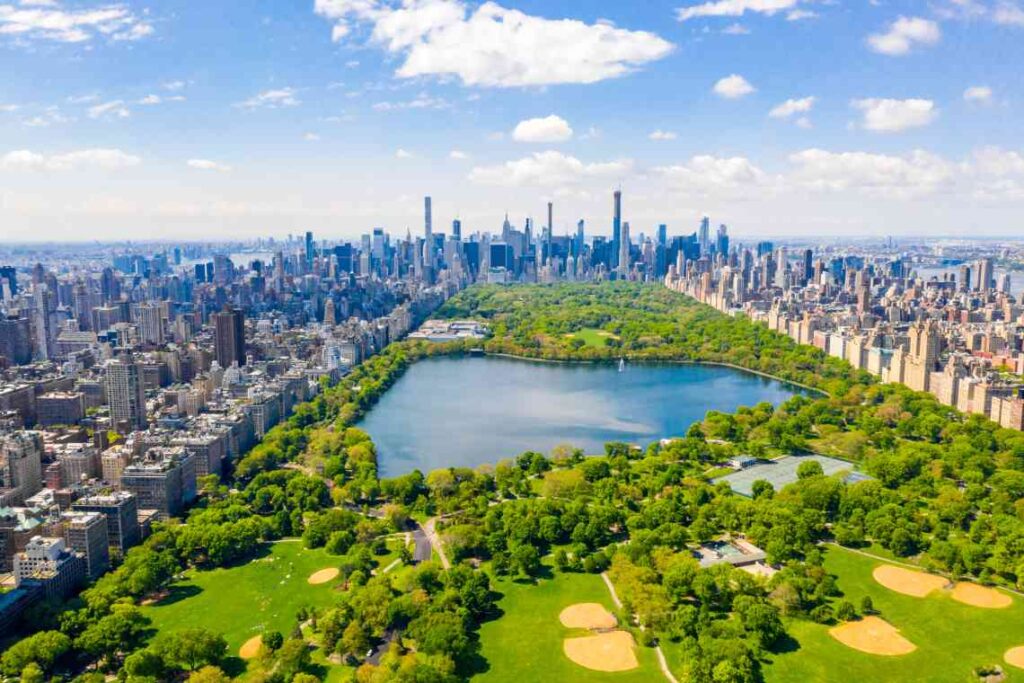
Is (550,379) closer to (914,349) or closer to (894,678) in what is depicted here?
(914,349)

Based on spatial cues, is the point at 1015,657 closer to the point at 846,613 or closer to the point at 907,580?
the point at 846,613

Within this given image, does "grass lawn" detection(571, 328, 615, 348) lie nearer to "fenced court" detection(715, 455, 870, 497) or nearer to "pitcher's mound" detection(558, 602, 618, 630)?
"fenced court" detection(715, 455, 870, 497)

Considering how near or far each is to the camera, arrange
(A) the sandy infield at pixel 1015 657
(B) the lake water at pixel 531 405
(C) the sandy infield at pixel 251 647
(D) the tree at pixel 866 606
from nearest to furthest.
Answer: (A) the sandy infield at pixel 1015 657 < (C) the sandy infield at pixel 251 647 < (D) the tree at pixel 866 606 < (B) the lake water at pixel 531 405

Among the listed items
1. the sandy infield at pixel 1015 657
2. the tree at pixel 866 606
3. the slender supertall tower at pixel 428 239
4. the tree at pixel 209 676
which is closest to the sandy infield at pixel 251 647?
the tree at pixel 209 676

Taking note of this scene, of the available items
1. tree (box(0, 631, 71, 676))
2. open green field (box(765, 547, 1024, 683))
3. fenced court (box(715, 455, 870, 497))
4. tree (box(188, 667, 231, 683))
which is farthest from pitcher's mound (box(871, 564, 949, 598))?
tree (box(0, 631, 71, 676))

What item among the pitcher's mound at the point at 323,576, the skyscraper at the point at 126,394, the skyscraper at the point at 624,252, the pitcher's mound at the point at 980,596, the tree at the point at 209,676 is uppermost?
the skyscraper at the point at 624,252

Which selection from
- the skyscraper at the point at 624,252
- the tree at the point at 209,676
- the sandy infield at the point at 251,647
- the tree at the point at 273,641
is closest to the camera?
the tree at the point at 209,676

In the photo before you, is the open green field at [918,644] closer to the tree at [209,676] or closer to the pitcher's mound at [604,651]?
the pitcher's mound at [604,651]

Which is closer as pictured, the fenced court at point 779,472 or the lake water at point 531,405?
the fenced court at point 779,472

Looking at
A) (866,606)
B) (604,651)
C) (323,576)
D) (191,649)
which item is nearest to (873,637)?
(866,606)
